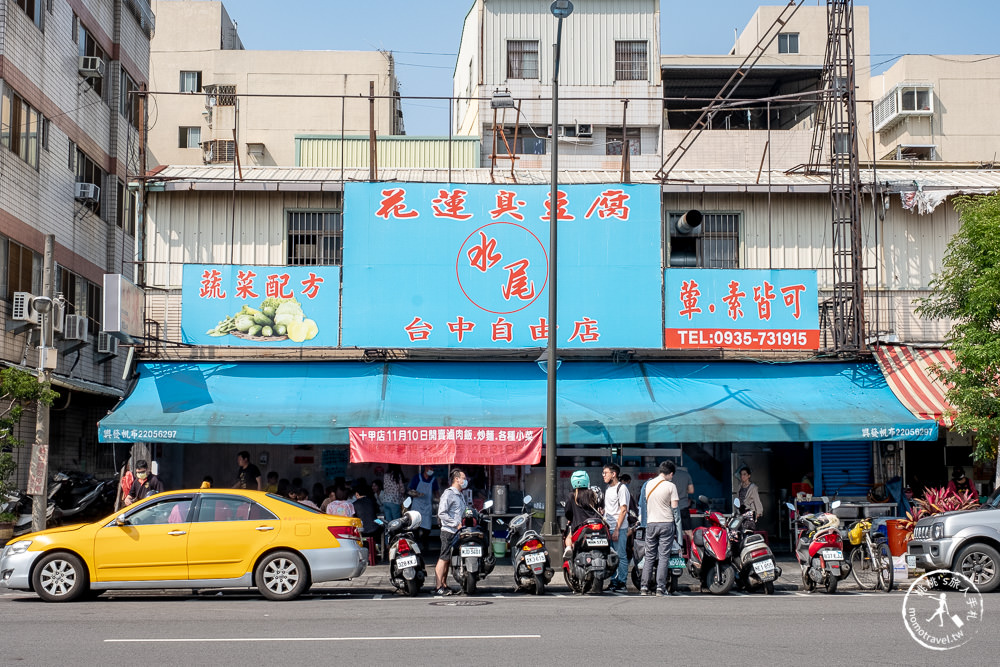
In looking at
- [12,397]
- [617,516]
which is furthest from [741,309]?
[12,397]

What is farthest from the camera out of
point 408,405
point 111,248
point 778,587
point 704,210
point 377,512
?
point 111,248

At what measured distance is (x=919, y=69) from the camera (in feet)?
143

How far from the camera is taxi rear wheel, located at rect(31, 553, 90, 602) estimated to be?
12359 mm

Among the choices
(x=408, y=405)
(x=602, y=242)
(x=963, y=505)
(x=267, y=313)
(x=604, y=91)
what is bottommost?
(x=963, y=505)

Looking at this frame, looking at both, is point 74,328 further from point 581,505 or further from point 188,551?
point 581,505

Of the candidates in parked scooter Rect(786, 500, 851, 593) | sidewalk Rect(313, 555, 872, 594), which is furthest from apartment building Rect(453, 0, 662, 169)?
parked scooter Rect(786, 500, 851, 593)

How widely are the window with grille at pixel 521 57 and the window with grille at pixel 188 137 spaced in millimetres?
14920

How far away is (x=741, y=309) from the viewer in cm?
1892

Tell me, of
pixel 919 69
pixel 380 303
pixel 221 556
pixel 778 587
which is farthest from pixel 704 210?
pixel 919 69

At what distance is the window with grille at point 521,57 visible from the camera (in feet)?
116

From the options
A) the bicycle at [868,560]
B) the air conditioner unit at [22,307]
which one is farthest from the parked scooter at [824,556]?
the air conditioner unit at [22,307]

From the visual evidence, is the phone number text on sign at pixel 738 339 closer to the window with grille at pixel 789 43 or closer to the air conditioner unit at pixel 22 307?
the air conditioner unit at pixel 22 307

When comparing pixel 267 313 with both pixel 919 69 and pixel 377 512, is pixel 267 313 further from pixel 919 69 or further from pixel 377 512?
pixel 919 69

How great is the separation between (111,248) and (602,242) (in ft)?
48.5
